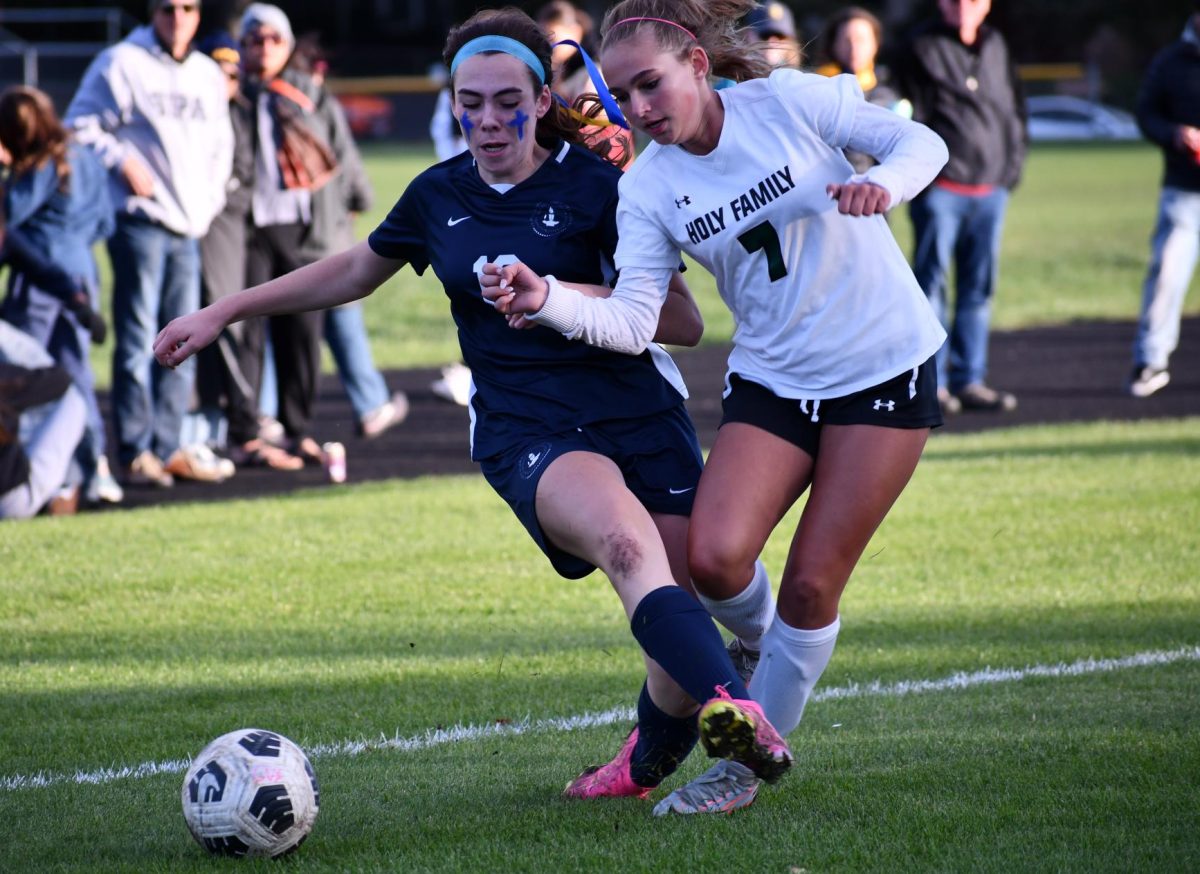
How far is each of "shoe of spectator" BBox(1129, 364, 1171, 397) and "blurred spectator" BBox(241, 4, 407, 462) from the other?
226 inches

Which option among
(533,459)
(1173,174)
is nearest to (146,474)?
(533,459)

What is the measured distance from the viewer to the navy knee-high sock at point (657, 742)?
14.6ft

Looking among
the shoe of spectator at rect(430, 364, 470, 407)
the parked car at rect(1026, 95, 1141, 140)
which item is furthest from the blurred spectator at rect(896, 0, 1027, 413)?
the parked car at rect(1026, 95, 1141, 140)

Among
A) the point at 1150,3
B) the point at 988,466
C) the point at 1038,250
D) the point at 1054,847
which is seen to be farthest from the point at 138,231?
the point at 1150,3

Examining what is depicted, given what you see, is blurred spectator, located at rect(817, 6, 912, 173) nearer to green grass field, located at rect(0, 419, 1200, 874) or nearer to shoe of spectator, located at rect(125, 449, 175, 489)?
green grass field, located at rect(0, 419, 1200, 874)

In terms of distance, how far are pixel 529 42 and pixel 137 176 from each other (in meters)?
5.70

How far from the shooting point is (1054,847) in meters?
4.01

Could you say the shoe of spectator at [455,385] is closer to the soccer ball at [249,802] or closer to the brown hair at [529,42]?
the brown hair at [529,42]

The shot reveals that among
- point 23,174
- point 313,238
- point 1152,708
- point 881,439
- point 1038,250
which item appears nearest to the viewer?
point 881,439

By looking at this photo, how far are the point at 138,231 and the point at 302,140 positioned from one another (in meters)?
1.29

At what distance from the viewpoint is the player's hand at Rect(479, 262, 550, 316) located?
4.18 meters

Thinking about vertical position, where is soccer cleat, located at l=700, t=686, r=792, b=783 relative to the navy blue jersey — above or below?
below

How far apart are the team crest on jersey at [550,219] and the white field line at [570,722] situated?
5.52 ft

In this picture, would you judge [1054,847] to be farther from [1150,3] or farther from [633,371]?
[1150,3]
